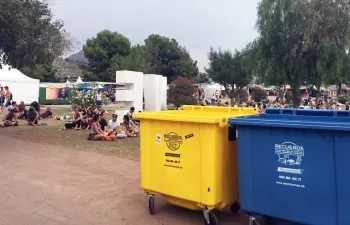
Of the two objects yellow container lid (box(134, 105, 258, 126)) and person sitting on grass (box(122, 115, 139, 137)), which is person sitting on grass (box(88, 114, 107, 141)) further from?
yellow container lid (box(134, 105, 258, 126))

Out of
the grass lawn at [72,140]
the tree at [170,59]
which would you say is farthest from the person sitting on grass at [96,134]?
the tree at [170,59]

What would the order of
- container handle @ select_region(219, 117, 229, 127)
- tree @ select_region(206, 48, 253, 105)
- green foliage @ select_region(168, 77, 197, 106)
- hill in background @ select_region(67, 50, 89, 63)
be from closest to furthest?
1. container handle @ select_region(219, 117, 229, 127)
2. green foliage @ select_region(168, 77, 197, 106)
3. tree @ select_region(206, 48, 253, 105)
4. hill in background @ select_region(67, 50, 89, 63)

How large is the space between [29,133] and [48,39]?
3.80m

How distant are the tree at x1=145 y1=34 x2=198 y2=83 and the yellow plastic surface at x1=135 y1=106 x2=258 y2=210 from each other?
48625 mm

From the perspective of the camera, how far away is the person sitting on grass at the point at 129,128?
13792mm

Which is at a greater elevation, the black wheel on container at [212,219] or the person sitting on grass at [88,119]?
the person sitting on grass at [88,119]

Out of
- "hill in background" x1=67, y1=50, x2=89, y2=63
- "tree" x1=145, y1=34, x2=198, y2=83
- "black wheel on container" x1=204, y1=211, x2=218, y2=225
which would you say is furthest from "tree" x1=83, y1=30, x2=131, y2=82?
"black wheel on container" x1=204, y1=211, x2=218, y2=225

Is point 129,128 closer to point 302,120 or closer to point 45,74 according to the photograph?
point 302,120

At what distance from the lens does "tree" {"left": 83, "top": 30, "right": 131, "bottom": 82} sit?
162 ft

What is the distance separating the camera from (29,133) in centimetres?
1383

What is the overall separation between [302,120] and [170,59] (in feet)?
172

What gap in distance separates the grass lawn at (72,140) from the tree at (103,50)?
3428cm

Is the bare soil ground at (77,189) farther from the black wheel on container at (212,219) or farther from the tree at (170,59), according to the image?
the tree at (170,59)

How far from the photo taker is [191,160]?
16.1 ft
